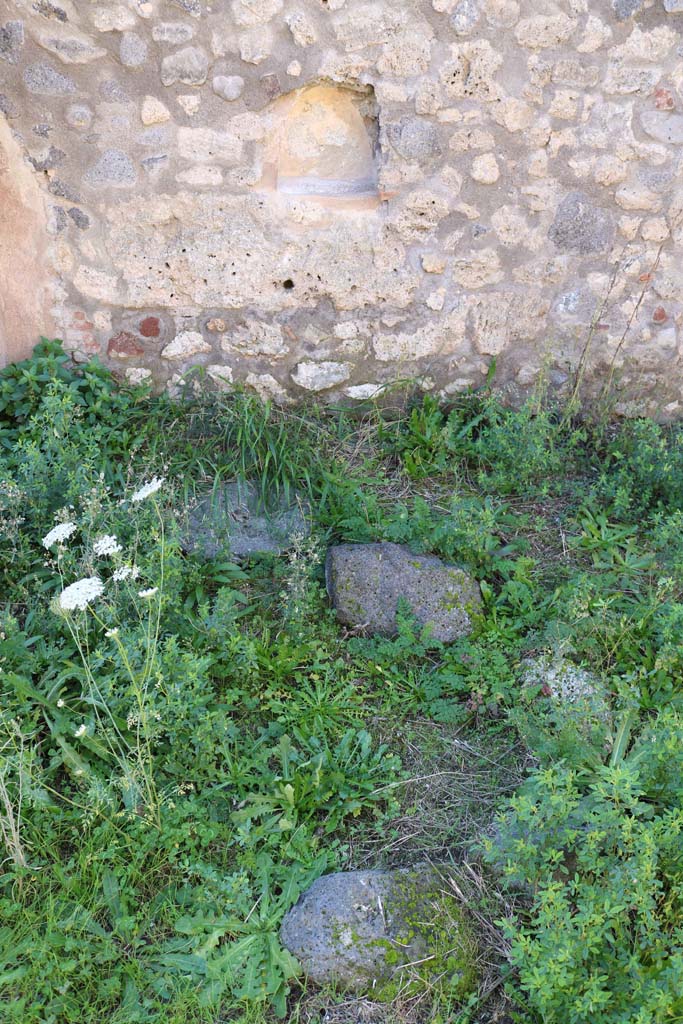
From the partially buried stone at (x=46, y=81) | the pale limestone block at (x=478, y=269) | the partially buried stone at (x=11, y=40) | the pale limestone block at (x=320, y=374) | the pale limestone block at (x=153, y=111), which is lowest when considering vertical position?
the pale limestone block at (x=320, y=374)

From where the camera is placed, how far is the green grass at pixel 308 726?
2.03m

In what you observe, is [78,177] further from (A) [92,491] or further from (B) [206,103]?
(A) [92,491]

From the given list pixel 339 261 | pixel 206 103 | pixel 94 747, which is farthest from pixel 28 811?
pixel 206 103

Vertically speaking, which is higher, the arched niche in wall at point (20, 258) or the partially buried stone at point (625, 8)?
the partially buried stone at point (625, 8)

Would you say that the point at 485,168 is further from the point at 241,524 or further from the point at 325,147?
the point at 241,524

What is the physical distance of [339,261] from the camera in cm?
381

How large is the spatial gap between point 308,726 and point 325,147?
8.32ft

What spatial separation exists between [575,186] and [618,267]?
431mm

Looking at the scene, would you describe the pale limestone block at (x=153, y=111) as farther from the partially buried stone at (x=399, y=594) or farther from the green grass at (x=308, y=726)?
the partially buried stone at (x=399, y=594)

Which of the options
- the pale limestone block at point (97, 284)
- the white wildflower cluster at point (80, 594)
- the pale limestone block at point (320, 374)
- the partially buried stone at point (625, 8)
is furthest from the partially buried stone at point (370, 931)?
the partially buried stone at point (625, 8)

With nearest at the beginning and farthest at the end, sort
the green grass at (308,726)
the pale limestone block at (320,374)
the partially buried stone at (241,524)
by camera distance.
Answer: the green grass at (308,726) < the partially buried stone at (241,524) < the pale limestone block at (320,374)

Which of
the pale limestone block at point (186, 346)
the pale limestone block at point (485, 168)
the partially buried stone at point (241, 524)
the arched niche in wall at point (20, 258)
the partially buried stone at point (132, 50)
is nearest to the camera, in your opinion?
the partially buried stone at point (241, 524)

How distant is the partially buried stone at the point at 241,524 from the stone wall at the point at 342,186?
68cm

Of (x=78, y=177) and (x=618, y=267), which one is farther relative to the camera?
(x=618, y=267)
